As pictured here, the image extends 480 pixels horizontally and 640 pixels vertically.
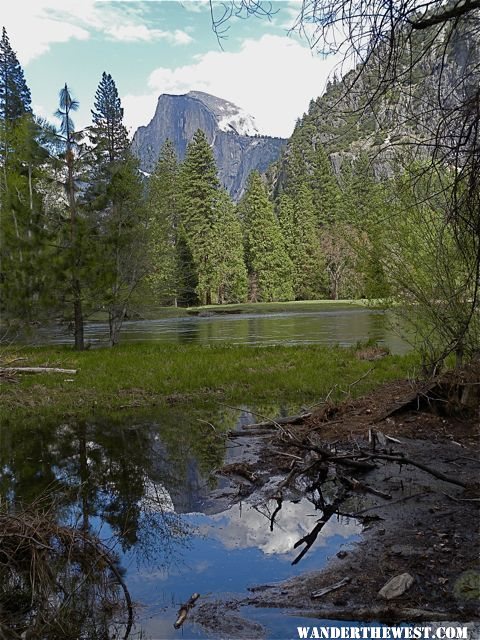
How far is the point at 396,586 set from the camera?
13.5ft

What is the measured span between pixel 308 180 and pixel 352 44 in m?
87.7

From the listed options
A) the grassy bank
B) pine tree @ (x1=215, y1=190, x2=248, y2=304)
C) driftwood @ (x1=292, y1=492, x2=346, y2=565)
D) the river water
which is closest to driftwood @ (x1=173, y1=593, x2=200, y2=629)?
the river water

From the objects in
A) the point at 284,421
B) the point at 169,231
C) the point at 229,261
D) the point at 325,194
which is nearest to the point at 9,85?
the point at 169,231

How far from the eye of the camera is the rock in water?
4.06m

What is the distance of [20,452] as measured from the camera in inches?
355

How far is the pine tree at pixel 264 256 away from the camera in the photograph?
69250 millimetres

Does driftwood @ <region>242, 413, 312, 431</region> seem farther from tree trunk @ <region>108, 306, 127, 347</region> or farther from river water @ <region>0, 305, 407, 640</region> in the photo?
tree trunk @ <region>108, 306, 127, 347</region>

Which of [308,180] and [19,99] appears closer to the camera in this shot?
[19,99]

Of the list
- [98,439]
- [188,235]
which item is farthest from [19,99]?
[98,439]

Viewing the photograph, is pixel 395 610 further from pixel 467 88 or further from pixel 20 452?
pixel 20 452

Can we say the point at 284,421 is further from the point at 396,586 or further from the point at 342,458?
the point at 396,586

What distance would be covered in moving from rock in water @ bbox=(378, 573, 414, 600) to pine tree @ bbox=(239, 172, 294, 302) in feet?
213

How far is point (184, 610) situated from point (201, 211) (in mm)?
64720

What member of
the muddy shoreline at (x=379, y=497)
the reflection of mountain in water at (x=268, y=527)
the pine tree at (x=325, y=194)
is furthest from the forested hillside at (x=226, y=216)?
the pine tree at (x=325, y=194)
